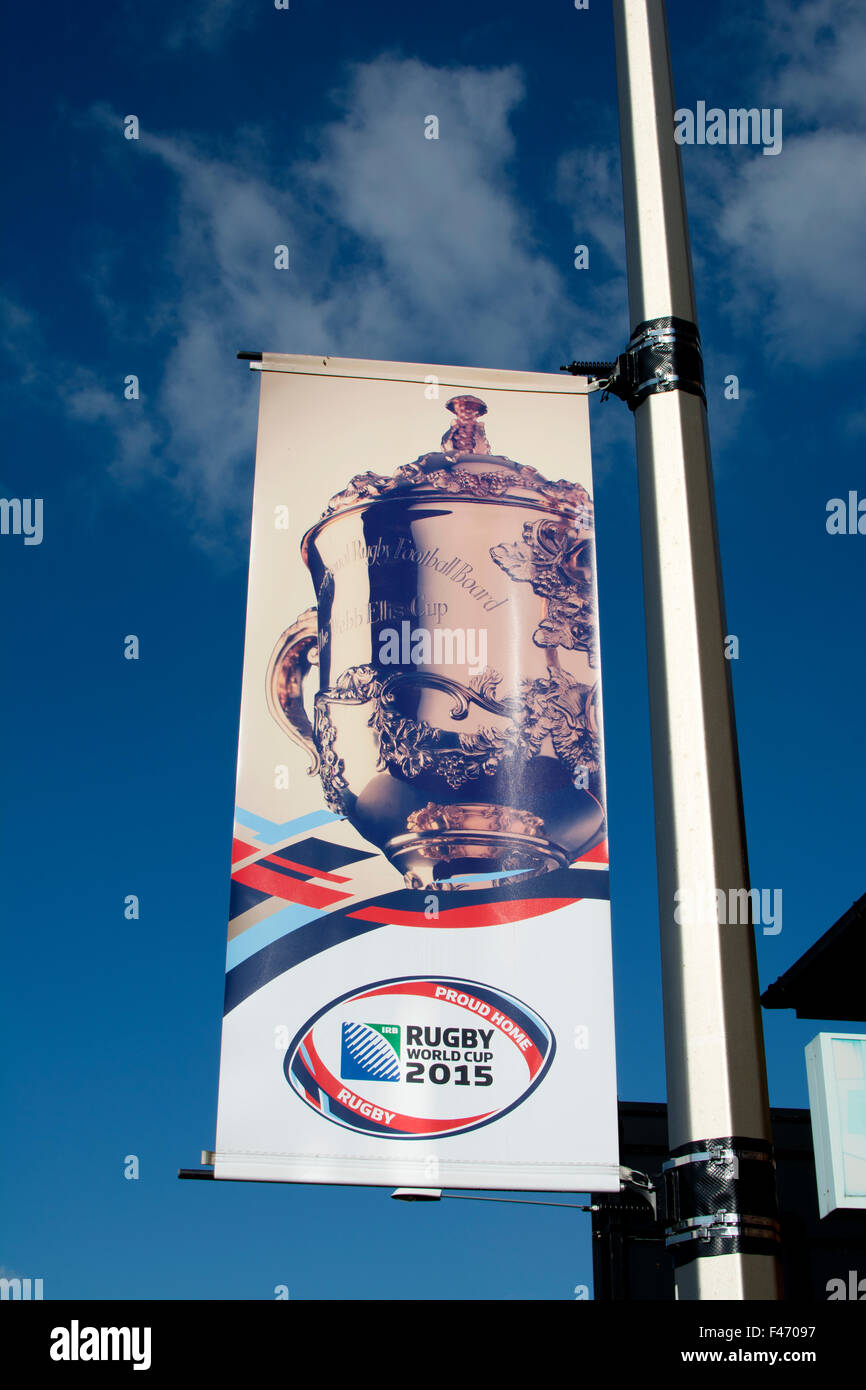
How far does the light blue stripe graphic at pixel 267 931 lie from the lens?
5.65 metres

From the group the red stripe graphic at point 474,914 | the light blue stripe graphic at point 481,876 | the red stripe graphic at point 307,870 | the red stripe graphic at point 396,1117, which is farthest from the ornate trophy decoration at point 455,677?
the red stripe graphic at point 396,1117

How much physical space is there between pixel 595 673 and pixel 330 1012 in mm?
1976

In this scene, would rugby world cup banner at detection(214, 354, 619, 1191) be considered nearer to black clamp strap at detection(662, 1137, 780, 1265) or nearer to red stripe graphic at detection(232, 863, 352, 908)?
red stripe graphic at detection(232, 863, 352, 908)

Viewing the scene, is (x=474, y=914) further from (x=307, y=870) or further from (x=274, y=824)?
(x=274, y=824)

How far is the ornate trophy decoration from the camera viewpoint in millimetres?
5914

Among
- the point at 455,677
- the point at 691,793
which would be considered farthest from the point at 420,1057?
the point at 691,793

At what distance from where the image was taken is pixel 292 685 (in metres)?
6.13

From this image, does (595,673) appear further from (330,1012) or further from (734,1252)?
(734,1252)

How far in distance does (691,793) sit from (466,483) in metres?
2.83

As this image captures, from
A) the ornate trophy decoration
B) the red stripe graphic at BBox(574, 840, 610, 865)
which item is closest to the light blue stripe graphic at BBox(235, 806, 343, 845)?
the ornate trophy decoration
